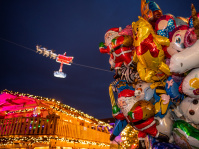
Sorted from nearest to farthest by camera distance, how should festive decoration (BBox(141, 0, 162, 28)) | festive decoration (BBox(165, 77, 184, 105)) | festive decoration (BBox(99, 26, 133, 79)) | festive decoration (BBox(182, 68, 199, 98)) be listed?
festive decoration (BBox(182, 68, 199, 98)) < festive decoration (BBox(165, 77, 184, 105)) < festive decoration (BBox(99, 26, 133, 79)) < festive decoration (BBox(141, 0, 162, 28))

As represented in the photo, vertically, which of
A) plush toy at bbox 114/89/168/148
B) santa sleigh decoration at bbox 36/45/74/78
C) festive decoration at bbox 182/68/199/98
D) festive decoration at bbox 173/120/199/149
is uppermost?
santa sleigh decoration at bbox 36/45/74/78

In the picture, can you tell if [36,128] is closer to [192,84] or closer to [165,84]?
[165,84]

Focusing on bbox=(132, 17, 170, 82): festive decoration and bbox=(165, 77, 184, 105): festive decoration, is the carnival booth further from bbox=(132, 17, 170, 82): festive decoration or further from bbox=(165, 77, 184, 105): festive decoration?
bbox=(132, 17, 170, 82): festive decoration

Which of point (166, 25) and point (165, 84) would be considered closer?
point (166, 25)

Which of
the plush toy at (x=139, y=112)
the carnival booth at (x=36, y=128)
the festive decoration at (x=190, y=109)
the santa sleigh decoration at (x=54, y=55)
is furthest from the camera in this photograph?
the santa sleigh decoration at (x=54, y=55)

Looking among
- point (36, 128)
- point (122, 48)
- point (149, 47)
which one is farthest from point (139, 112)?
point (36, 128)

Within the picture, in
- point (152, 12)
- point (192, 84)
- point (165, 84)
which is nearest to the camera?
point (192, 84)

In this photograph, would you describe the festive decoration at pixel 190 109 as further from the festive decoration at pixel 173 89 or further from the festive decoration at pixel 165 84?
the festive decoration at pixel 173 89

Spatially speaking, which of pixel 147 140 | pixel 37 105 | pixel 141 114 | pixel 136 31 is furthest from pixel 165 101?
pixel 37 105

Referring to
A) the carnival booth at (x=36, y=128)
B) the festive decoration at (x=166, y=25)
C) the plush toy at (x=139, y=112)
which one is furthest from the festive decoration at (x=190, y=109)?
the carnival booth at (x=36, y=128)

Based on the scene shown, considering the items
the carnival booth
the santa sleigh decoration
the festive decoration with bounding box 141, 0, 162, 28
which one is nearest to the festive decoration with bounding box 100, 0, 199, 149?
the festive decoration with bounding box 141, 0, 162, 28

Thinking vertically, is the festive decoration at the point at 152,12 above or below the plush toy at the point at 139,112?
above

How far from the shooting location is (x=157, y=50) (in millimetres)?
2463

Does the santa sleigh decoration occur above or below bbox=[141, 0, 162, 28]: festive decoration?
above
